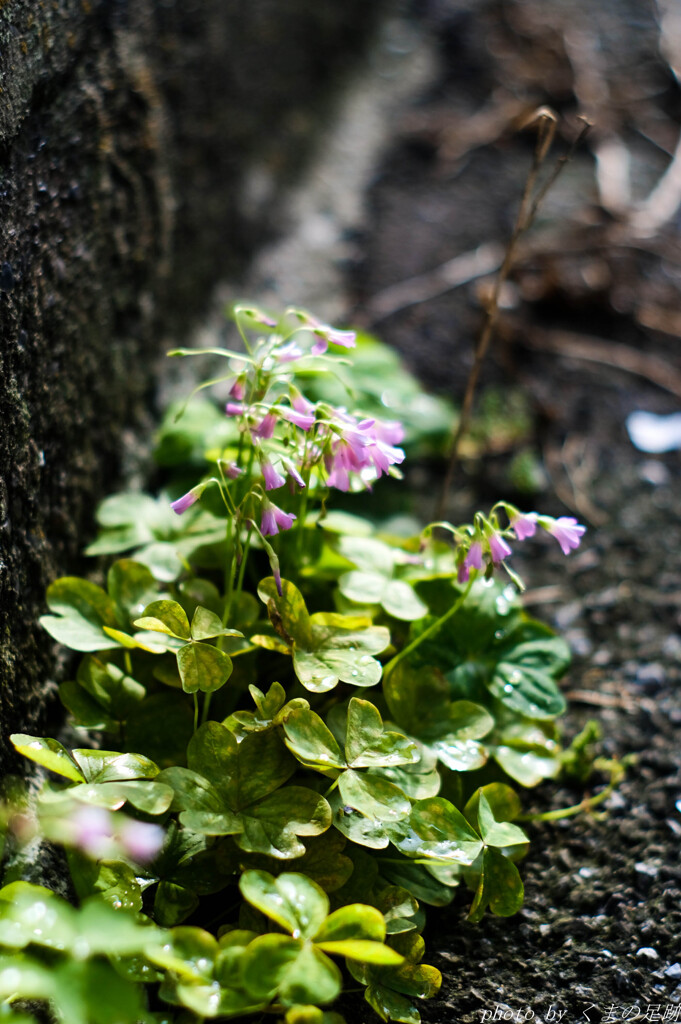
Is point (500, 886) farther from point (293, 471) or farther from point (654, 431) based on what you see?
point (654, 431)

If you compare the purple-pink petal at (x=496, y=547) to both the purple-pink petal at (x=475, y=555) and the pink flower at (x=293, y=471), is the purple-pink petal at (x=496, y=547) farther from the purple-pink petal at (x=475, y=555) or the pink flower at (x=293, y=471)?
the pink flower at (x=293, y=471)

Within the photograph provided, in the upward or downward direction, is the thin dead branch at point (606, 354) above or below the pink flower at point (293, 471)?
below

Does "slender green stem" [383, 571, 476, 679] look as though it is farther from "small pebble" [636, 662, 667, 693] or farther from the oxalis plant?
"small pebble" [636, 662, 667, 693]

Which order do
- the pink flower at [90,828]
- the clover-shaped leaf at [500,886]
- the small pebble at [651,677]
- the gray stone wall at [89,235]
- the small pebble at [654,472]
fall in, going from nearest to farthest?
the pink flower at [90,828], the clover-shaped leaf at [500,886], the gray stone wall at [89,235], the small pebble at [651,677], the small pebble at [654,472]

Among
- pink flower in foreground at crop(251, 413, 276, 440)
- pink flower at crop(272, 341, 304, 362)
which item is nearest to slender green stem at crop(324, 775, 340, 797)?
pink flower in foreground at crop(251, 413, 276, 440)

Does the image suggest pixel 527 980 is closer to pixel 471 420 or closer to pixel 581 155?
pixel 471 420

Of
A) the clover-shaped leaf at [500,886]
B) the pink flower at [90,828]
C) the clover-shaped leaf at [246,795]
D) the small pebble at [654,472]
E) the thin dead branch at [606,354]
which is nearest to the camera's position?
the pink flower at [90,828]

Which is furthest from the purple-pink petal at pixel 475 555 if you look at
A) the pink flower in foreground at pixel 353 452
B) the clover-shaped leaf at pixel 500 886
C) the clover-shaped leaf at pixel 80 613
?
the clover-shaped leaf at pixel 80 613

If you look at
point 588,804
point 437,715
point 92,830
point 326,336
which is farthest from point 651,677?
point 92,830
